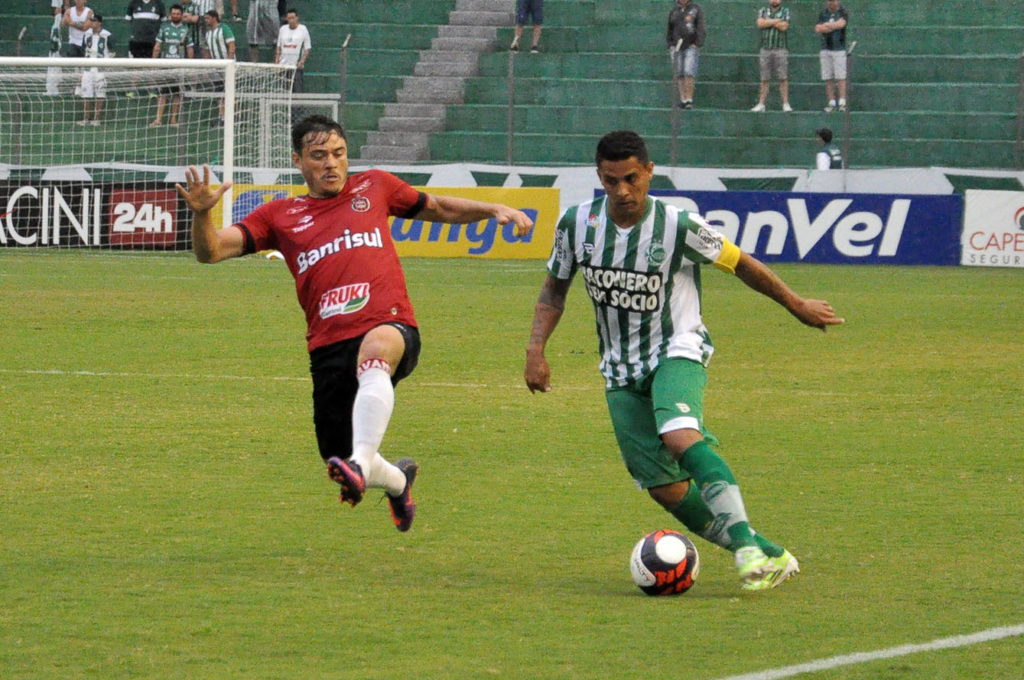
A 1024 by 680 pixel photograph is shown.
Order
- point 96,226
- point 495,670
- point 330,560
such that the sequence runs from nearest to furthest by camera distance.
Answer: point 495,670 < point 330,560 < point 96,226

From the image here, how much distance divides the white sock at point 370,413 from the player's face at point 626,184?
113cm

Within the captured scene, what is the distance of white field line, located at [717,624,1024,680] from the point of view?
503 centimetres

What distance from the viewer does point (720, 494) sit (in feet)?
20.2

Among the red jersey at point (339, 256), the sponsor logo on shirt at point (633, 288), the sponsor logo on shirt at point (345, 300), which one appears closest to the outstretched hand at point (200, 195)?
the red jersey at point (339, 256)

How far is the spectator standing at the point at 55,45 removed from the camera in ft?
92.8

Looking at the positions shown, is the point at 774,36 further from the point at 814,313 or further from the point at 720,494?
the point at 720,494

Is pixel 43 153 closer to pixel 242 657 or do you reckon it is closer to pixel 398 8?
pixel 398 8

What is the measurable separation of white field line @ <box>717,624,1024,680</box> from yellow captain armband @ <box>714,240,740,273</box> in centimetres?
167

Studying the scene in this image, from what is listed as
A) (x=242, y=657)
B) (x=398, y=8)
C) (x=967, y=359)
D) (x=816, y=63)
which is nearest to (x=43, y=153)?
(x=398, y=8)

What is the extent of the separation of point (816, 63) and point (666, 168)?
15.8 feet

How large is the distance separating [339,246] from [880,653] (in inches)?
112

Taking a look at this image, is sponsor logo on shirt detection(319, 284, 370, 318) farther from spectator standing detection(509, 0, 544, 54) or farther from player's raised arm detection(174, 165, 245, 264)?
spectator standing detection(509, 0, 544, 54)

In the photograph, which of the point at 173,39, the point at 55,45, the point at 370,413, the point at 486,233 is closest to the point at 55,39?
the point at 55,45

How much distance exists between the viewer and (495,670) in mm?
5113
